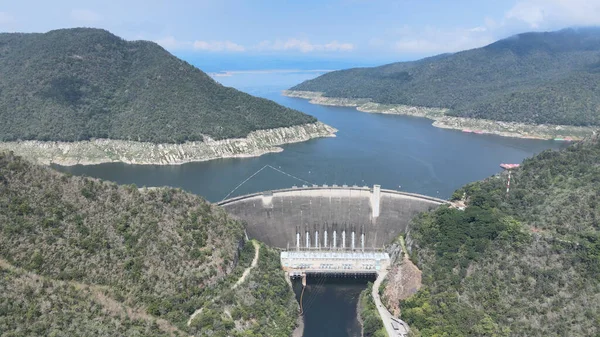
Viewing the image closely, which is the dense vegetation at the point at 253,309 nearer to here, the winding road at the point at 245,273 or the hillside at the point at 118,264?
the hillside at the point at 118,264

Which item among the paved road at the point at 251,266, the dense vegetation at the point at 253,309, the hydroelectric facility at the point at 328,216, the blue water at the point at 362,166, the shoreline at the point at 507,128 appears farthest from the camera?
the shoreline at the point at 507,128

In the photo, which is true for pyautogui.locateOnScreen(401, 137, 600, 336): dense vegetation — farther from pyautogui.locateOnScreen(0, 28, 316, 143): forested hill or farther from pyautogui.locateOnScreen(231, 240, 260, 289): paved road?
pyautogui.locateOnScreen(0, 28, 316, 143): forested hill

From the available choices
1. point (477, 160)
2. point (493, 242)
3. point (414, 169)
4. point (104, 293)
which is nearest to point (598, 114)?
point (477, 160)

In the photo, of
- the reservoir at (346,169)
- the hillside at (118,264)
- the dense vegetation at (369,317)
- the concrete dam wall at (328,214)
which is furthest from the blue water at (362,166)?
the dense vegetation at (369,317)

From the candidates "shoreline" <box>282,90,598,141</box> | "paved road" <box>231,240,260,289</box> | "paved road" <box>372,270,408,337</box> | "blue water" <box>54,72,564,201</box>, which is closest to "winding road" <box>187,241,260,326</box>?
"paved road" <box>231,240,260,289</box>

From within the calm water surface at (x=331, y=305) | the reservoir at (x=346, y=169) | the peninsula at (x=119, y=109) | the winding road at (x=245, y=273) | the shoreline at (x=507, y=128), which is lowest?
the calm water surface at (x=331, y=305)

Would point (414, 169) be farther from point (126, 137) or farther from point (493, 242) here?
point (126, 137)
